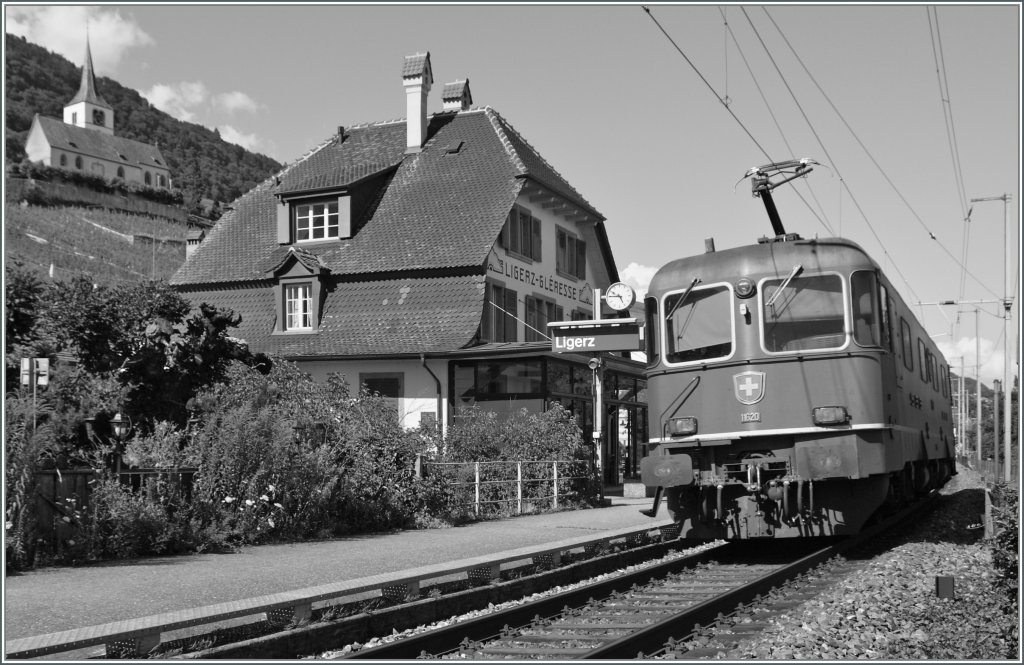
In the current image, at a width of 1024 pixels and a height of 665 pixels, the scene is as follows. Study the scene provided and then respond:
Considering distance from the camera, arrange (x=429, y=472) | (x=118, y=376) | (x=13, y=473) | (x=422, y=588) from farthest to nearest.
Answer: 1. (x=429, y=472)
2. (x=118, y=376)
3. (x=13, y=473)
4. (x=422, y=588)

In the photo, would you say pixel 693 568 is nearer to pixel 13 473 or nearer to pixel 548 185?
pixel 13 473

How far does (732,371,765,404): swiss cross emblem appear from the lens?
12.1m

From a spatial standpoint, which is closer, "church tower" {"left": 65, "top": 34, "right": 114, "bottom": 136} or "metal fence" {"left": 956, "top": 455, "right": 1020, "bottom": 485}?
"metal fence" {"left": 956, "top": 455, "right": 1020, "bottom": 485}

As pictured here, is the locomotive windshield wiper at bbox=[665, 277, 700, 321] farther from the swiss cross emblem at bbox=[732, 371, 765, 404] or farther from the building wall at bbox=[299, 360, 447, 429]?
the building wall at bbox=[299, 360, 447, 429]

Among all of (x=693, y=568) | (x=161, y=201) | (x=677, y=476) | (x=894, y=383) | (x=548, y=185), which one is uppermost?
(x=161, y=201)

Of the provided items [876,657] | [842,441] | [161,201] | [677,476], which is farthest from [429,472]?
[161,201]

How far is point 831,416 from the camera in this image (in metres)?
11.6

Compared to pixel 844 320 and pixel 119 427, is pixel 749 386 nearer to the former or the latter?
pixel 844 320

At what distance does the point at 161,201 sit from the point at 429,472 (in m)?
108

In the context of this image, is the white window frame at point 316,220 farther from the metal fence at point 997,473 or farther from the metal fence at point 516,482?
the metal fence at point 997,473

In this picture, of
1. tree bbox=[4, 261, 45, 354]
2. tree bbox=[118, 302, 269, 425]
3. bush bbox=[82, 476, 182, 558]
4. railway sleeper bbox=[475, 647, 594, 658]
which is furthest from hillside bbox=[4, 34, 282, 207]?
railway sleeper bbox=[475, 647, 594, 658]

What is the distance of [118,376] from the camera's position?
15219 millimetres

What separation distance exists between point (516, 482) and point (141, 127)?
173m

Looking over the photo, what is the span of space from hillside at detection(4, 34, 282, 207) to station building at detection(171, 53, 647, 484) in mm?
101339
